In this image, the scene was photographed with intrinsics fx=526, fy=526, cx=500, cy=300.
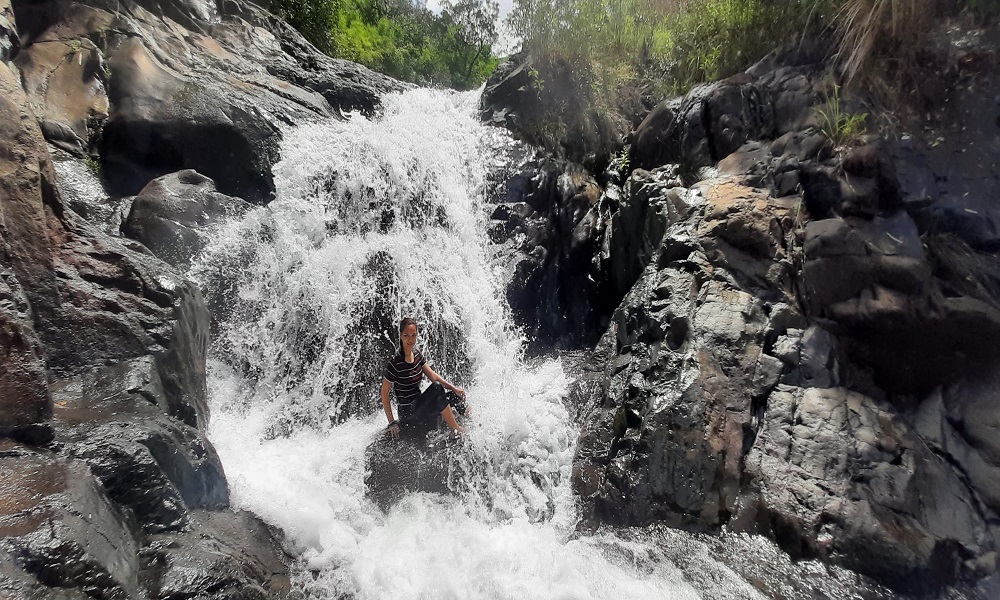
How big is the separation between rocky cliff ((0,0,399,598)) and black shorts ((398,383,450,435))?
61.1 inches

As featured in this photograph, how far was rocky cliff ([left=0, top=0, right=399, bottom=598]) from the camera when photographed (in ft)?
7.88

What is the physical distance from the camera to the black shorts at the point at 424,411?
4.93 m

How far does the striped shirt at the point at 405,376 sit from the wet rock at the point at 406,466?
381 millimetres

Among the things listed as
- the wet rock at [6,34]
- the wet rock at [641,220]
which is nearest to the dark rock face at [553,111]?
the wet rock at [641,220]

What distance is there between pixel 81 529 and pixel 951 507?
5001mm

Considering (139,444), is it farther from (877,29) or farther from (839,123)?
(877,29)

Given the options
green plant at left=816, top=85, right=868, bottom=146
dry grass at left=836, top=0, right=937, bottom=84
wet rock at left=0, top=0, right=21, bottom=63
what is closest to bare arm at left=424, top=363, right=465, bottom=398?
wet rock at left=0, top=0, right=21, bottom=63

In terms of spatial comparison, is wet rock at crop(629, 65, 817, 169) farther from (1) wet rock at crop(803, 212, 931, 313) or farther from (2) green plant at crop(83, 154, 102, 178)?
(2) green plant at crop(83, 154, 102, 178)

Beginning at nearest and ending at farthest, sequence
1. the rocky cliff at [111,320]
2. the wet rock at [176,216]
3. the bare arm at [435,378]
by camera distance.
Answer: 1. the rocky cliff at [111,320]
2. the bare arm at [435,378]
3. the wet rock at [176,216]


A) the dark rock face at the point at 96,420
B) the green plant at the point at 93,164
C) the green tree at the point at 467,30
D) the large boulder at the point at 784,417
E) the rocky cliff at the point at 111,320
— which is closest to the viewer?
the dark rock face at the point at 96,420

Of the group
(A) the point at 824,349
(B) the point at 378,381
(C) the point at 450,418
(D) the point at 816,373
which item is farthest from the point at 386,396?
(A) the point at 824,349

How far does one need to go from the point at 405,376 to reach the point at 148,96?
5.21m

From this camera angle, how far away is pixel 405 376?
4.83 m

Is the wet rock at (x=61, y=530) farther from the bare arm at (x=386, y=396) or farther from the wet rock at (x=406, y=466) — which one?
the bare arm at (x=386, y=396)
